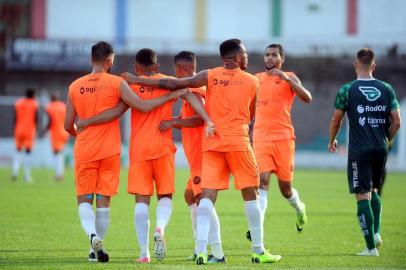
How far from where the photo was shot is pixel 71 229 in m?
13.7

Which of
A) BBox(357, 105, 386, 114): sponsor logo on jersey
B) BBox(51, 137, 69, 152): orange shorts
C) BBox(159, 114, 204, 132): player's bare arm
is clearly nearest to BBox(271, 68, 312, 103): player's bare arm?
BBox(357, 105, 386, 114): sponsor logo on jersey

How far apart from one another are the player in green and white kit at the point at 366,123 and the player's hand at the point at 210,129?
1.92 meters

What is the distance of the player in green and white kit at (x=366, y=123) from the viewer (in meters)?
11.1

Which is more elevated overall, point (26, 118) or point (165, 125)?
point (26, 118)

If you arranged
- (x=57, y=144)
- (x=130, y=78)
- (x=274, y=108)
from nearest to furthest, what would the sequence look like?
(x=130, y=78)
(x=274, y=108)
(x=57, y=144)

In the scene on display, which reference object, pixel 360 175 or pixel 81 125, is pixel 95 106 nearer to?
pixel 81 125

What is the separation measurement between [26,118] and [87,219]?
56.7ft

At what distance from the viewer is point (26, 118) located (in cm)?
2698

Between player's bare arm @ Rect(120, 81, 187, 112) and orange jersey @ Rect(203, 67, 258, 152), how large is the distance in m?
0.36

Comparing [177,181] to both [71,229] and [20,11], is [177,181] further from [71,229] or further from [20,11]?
[20,11]

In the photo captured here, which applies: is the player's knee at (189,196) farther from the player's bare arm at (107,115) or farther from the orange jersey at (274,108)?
the orange jersey at (274,108)

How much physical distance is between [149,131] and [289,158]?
140 inches

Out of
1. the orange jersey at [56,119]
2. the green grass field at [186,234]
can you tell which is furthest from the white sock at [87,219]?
the orange jersey at [56,119]

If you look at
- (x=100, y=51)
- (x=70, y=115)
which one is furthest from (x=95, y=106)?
(x=100, y=51)
